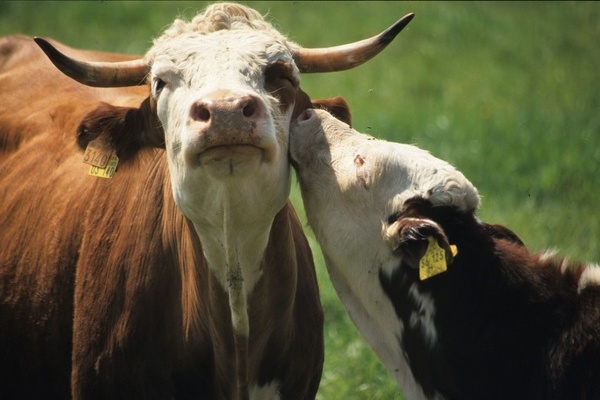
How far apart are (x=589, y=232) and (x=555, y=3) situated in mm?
9162

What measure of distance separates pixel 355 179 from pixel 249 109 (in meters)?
0.89

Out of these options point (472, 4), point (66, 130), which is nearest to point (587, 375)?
point (66, 130)

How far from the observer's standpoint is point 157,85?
5039 millimetres

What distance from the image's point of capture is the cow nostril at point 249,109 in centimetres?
450

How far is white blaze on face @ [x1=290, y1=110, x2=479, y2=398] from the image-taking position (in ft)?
17.0

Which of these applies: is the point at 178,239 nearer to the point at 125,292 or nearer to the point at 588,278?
the point at 125,292

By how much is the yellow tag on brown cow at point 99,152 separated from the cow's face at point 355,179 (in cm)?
93

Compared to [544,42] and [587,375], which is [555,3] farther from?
[587,375]

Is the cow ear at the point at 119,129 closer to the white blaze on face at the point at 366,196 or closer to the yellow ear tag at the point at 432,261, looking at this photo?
the white blaze on face at the point at 366,196

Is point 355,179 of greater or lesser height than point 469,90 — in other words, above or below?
above

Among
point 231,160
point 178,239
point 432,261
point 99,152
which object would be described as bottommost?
point 178,239

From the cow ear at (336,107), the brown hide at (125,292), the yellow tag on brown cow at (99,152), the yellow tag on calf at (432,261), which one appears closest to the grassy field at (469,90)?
the brown hide at (125,292)

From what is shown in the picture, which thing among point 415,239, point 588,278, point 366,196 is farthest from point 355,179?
point 588,278

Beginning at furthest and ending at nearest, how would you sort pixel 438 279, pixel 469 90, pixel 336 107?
pixel 469 90 → pixel 336 107 → pixel 438 279
